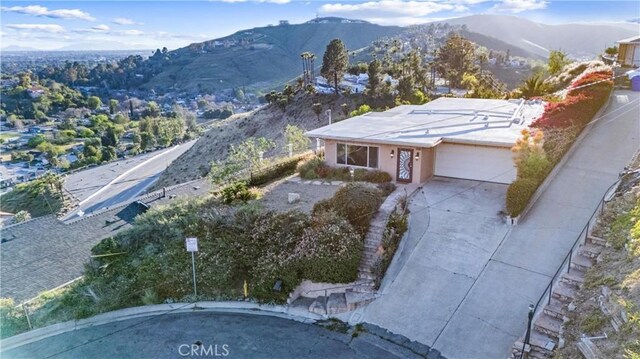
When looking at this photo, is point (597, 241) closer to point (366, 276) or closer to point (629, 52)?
point (366, 276)

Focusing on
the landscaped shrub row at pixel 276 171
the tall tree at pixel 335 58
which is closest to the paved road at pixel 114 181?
the tall tree at pixel 335 58

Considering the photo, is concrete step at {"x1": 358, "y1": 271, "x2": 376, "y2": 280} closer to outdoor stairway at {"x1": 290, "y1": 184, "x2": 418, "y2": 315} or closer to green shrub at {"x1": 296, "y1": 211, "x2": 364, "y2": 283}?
outdoor stairway at {"x1": 290, "y1": 184, "x2": 418, "y2": 315}

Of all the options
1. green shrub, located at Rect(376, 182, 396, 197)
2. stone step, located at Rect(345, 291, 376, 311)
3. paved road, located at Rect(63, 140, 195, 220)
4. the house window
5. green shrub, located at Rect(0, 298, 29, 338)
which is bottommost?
paved road, located at Rect(63, 140, 195, 220)

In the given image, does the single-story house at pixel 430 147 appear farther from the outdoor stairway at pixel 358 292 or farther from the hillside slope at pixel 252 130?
the hillside slope at pixel 252 130

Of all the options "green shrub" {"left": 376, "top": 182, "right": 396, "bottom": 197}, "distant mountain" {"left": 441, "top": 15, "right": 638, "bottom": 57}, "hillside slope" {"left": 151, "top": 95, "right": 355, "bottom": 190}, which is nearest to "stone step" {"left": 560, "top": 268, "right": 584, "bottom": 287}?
"green shrub" {"left": 376, "top": 182, "right": 396, "bottom": 197}

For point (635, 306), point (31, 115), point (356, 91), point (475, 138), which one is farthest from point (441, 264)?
point (31, 115)

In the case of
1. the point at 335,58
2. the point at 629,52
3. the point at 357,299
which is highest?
the point at 335,58

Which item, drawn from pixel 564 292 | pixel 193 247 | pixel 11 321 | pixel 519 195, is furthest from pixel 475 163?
pixel 11 321

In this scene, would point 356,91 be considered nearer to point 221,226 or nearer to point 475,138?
point 475,138
